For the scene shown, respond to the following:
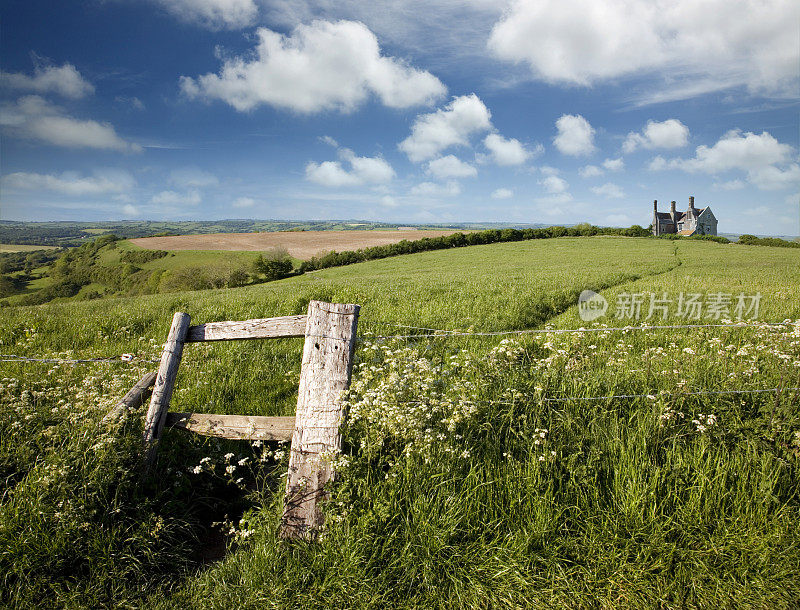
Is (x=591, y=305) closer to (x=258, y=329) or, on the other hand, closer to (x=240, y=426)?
(x=258, y=329)

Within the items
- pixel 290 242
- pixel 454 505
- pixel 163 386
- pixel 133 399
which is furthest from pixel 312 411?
pixel 290 242

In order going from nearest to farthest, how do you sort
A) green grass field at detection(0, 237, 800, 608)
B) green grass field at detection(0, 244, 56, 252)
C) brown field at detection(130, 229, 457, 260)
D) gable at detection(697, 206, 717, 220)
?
green grass field at detection(0, 237, 800, 608), brown field at detection(130, 229, 457, 260), gable at detection(697, 206, 717, 220), green grass field at detection(0, 244, 56, 252)

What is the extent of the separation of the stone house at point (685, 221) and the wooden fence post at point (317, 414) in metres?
105

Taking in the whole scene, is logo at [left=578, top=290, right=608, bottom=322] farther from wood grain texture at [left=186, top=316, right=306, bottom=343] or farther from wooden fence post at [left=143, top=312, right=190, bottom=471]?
wooden fence post at [left=143, top=312, right=190, bottom=471]

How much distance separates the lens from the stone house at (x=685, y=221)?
91250mm

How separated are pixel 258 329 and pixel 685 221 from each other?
112252 millimetres

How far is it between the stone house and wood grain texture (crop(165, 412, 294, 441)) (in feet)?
345

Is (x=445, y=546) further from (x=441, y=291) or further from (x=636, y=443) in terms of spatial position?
(x=441, y=291)

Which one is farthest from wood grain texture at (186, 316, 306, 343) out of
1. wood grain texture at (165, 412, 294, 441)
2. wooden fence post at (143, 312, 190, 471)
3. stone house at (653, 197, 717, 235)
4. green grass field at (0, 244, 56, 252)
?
green grass field at (0, 244, 56, 252)

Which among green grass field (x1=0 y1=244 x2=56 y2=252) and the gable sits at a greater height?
the gable

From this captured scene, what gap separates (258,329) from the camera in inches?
144

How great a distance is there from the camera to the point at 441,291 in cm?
1700

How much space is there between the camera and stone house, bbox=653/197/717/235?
91.2 m

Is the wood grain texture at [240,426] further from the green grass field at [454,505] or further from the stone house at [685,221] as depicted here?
the stone house at [685,221]
